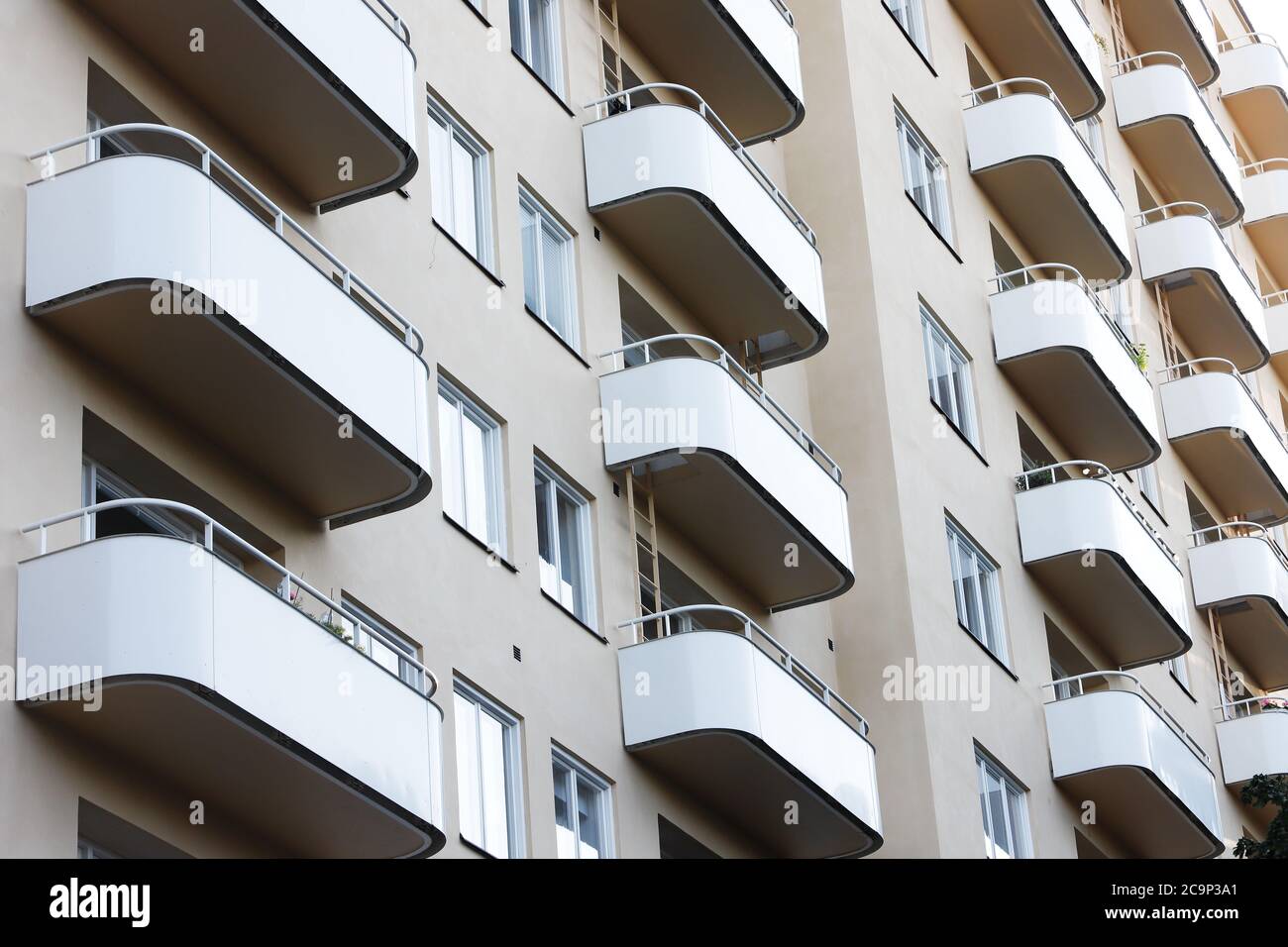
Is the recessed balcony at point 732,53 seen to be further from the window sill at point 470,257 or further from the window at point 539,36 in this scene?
the window sill at point 470,257

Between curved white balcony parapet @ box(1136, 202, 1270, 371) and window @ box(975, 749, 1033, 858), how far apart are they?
16.4 metres

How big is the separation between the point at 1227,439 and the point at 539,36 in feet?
71.5

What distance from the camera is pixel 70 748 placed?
16.7 m

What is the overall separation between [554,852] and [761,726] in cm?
310

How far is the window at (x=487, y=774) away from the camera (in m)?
21.7

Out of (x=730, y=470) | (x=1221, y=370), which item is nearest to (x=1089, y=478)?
(x=730, y=470)

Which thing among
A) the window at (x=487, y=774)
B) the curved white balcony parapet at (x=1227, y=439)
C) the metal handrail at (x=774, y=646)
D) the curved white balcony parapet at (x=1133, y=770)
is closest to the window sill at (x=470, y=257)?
the metal handrail at (x=774, y=646)

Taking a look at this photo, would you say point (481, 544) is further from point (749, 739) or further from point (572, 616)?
point (749, 739)

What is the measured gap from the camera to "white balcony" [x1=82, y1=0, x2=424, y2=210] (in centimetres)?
1997

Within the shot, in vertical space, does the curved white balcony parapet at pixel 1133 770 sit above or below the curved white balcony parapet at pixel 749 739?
above

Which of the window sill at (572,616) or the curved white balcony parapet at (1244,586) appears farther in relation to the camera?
the curved white balcony parapet at (1244,586)

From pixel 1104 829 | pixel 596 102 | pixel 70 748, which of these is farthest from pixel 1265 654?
pixel 70 748

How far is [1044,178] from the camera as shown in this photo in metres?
38.5

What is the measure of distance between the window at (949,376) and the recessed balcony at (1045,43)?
8143mm
